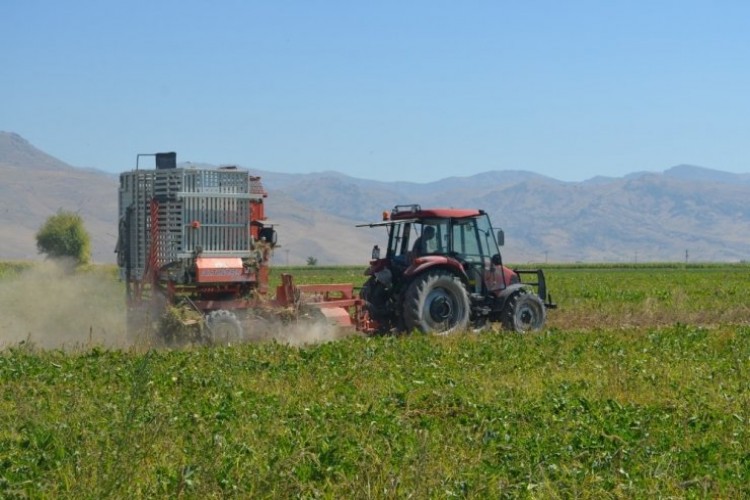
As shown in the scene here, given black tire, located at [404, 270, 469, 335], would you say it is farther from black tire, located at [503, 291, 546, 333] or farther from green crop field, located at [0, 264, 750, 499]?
green crop field, located at [0, 264, 750, 499]

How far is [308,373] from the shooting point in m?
14.4

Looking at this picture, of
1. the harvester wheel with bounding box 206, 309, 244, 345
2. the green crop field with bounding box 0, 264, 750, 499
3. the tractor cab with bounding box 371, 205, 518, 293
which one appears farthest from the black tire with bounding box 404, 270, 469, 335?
the harvester wheel with bounding box 206, 309, 244, 345

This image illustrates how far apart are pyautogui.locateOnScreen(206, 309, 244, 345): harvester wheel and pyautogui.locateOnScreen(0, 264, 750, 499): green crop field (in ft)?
4.65

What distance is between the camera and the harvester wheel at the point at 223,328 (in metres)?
18.7

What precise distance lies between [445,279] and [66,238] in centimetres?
7951

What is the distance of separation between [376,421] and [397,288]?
11157 millimetres

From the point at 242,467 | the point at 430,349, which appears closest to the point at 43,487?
the point at 242,467

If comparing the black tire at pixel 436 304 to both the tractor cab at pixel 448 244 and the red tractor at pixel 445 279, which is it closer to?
the red tractor at pixel 445 279

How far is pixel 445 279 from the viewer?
21.1 m

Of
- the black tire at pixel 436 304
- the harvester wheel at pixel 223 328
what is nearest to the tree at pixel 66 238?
the black tire at pixel 436 304

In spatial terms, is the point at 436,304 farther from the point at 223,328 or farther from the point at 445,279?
the point at 223,328

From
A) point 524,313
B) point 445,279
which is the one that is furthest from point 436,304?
point 524,313

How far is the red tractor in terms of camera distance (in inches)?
832

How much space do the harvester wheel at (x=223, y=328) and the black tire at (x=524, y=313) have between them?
5.96 metres
